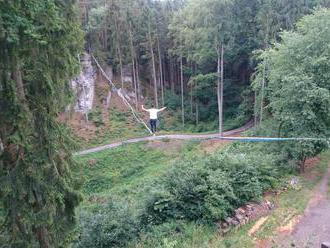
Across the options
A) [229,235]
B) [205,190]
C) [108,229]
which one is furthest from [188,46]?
[108,229]

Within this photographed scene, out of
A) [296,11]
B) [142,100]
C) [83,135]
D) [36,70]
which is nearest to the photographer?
[36,70]

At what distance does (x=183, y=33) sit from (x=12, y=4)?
30.5m

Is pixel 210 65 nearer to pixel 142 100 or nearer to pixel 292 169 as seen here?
pixel 142 100

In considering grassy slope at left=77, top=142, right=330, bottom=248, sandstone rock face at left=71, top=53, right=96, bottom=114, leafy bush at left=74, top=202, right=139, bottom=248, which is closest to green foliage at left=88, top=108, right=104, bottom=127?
sandstone rock face at left=71, top=53, right=96, bottom=114

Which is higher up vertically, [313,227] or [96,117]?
[96,117]

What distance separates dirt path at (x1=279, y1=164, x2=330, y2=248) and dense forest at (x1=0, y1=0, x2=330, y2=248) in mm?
1787

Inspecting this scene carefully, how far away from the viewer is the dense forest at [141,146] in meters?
7.09

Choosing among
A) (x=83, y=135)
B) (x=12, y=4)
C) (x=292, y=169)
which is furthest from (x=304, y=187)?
(x=83, y=135)

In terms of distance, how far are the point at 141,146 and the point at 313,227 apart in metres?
19.1

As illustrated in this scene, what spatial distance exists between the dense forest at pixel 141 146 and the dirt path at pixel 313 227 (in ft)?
5.86

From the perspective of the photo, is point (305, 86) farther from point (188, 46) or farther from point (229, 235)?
point (188, 46)

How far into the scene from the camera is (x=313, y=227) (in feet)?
41.3

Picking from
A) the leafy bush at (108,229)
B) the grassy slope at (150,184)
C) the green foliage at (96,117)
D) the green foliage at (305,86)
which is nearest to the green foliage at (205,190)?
the grassy slope at (150,184)

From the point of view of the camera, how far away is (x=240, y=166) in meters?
14.8
